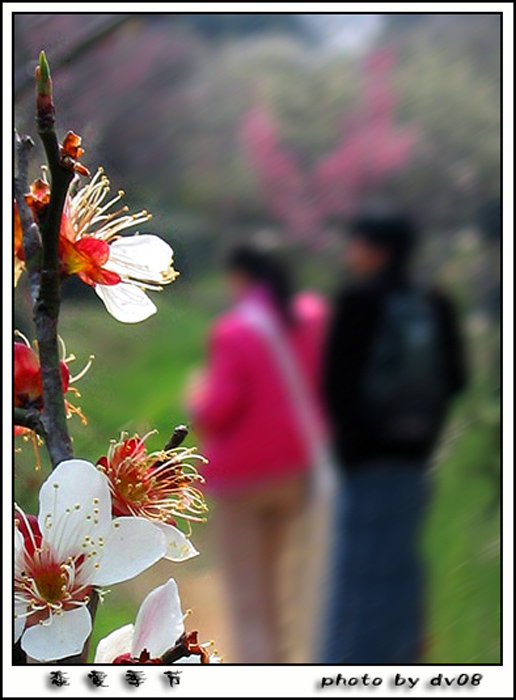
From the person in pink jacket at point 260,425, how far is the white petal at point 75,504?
1.37ft

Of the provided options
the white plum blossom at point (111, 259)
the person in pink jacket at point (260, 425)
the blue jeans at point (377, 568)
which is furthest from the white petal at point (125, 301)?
the blue jeans at point (377, 568)

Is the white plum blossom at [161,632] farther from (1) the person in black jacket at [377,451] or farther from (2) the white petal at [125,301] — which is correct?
(1) the person in black jacket at [377,451]

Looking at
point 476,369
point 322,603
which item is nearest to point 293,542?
point 322,603

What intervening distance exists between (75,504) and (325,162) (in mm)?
584

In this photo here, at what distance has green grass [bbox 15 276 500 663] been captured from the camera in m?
0.46

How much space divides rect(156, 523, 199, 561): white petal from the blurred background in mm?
298

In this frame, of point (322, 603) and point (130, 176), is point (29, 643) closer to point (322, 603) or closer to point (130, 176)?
point (130, 176)

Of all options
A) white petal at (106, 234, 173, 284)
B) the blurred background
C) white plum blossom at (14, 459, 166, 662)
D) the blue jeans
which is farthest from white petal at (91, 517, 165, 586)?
the blue jeans

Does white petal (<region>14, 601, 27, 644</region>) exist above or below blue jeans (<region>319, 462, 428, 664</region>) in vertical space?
below

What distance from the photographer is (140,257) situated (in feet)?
1.21

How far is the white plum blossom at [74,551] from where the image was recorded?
1.01 ft

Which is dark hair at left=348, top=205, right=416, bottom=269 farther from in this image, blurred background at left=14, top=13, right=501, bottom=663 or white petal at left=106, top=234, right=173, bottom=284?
white petal at left=106, top=234, right=173, bottom=284

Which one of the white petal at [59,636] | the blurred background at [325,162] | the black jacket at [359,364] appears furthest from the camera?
the black jacket at [359,364]

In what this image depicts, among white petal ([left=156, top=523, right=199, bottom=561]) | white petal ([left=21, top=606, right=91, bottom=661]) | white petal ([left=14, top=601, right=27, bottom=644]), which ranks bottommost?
white petal ([left=21, top=606, right=91, bottom=661])
